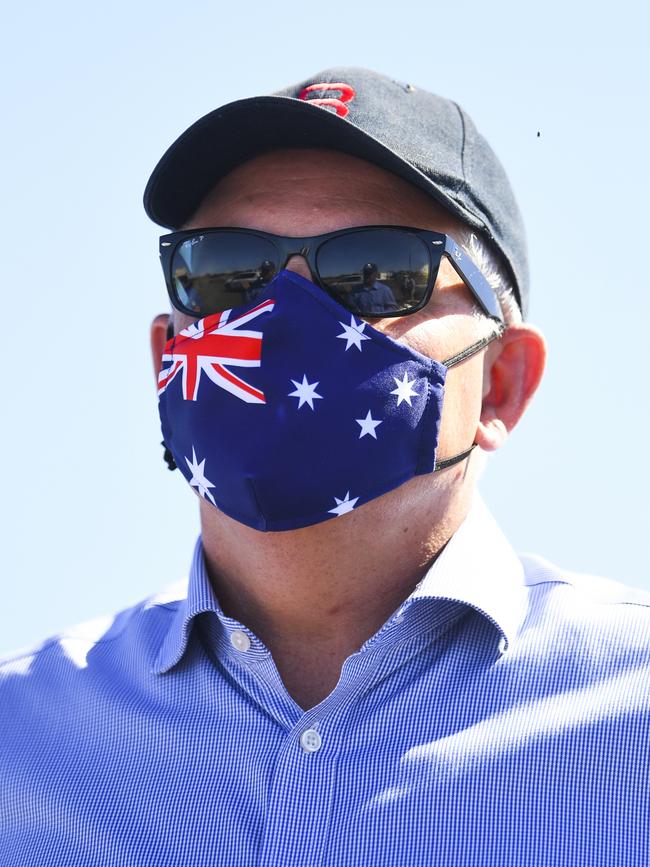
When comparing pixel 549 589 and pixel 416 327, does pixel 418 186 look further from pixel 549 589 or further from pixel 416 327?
pixel 549 589

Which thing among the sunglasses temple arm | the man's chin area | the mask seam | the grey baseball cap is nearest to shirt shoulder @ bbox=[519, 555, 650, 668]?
the man's chin area

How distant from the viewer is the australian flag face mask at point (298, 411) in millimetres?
2918

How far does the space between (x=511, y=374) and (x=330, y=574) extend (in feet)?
3.15

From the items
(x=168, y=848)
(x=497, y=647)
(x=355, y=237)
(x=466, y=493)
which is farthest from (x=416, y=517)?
(x=168, y=848)

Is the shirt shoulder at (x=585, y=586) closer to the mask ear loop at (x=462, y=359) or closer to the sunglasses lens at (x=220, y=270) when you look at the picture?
the mask ear loop at (x=462, y=359)

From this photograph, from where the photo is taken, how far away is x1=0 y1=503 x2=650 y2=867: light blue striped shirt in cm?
257

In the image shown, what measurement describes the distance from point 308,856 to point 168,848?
0.38 meters

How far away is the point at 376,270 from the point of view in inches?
122

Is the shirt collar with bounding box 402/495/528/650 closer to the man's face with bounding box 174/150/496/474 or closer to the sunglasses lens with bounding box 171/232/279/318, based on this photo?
the man's face with bounding box 174/150/496/474

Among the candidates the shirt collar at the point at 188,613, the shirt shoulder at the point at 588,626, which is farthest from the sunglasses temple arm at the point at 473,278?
the shirt collar at the point at 188,613

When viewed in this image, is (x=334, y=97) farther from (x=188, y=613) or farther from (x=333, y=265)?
(x=188, y=613)

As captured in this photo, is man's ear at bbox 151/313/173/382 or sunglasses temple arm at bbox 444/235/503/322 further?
man's ear at bbox 151/313/173/382

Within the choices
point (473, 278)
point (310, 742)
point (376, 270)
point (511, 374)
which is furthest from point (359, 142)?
point (310, 742)

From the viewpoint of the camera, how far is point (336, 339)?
117 inches
